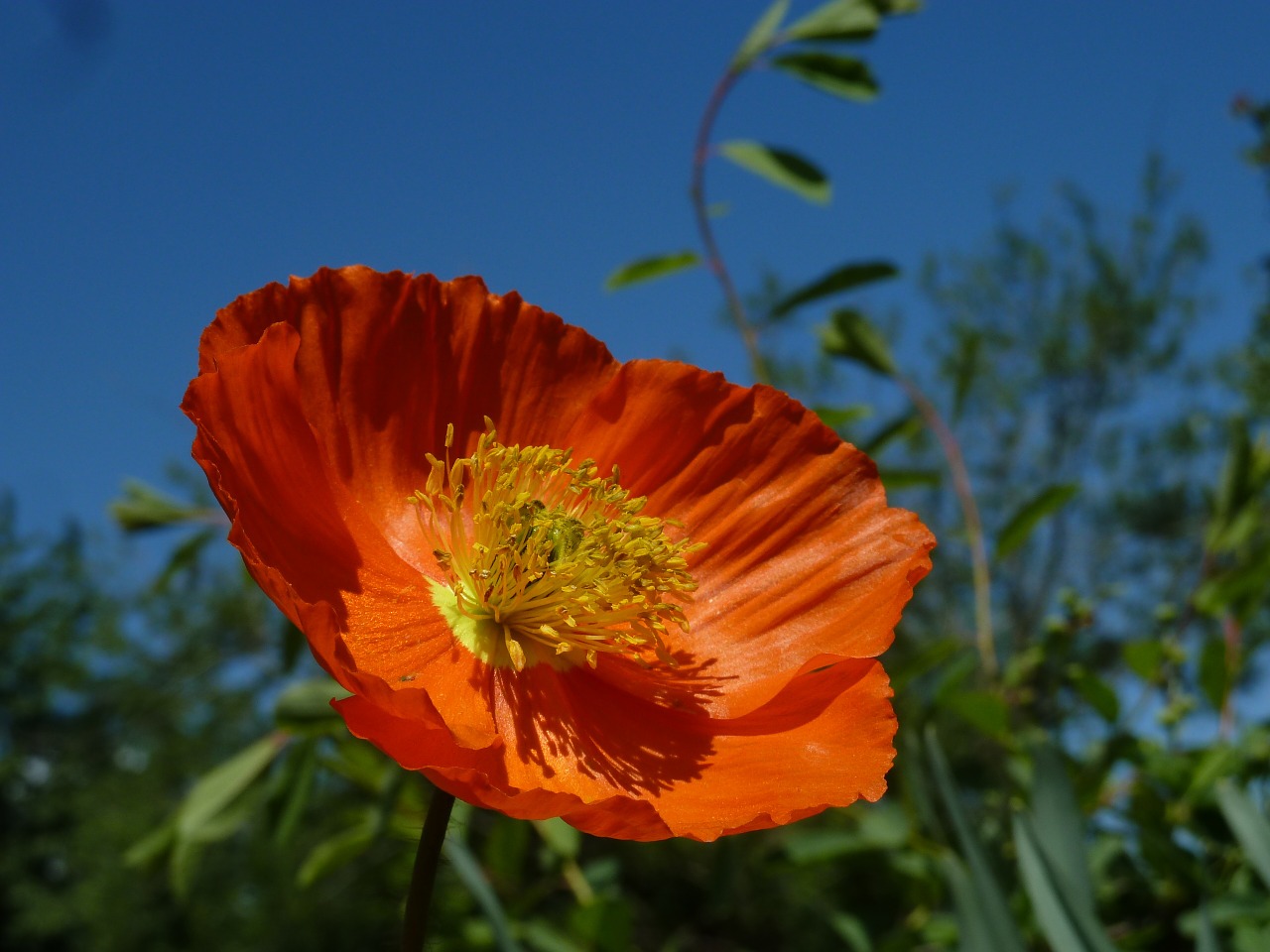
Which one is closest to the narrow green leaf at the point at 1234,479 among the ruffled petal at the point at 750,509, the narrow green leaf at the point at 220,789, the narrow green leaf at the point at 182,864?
the ruffled petal at the point at 750,509

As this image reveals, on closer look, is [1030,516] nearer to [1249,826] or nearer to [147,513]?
[1249,826]

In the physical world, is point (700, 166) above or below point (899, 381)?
above

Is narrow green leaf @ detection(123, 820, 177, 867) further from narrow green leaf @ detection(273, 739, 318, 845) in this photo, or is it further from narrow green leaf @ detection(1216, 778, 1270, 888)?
narrow green leaf @ detection(1216, 778, 1270, 888)

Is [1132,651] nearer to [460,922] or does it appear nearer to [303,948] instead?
[460,922]

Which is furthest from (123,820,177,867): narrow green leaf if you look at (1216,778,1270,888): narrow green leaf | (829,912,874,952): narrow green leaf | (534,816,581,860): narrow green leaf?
(1216,778,1270,888): narrow green leaf

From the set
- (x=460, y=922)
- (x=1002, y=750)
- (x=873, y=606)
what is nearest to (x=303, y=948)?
(x=460, y=922)

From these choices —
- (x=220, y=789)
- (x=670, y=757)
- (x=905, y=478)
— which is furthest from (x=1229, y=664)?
(x=220, y=789)
